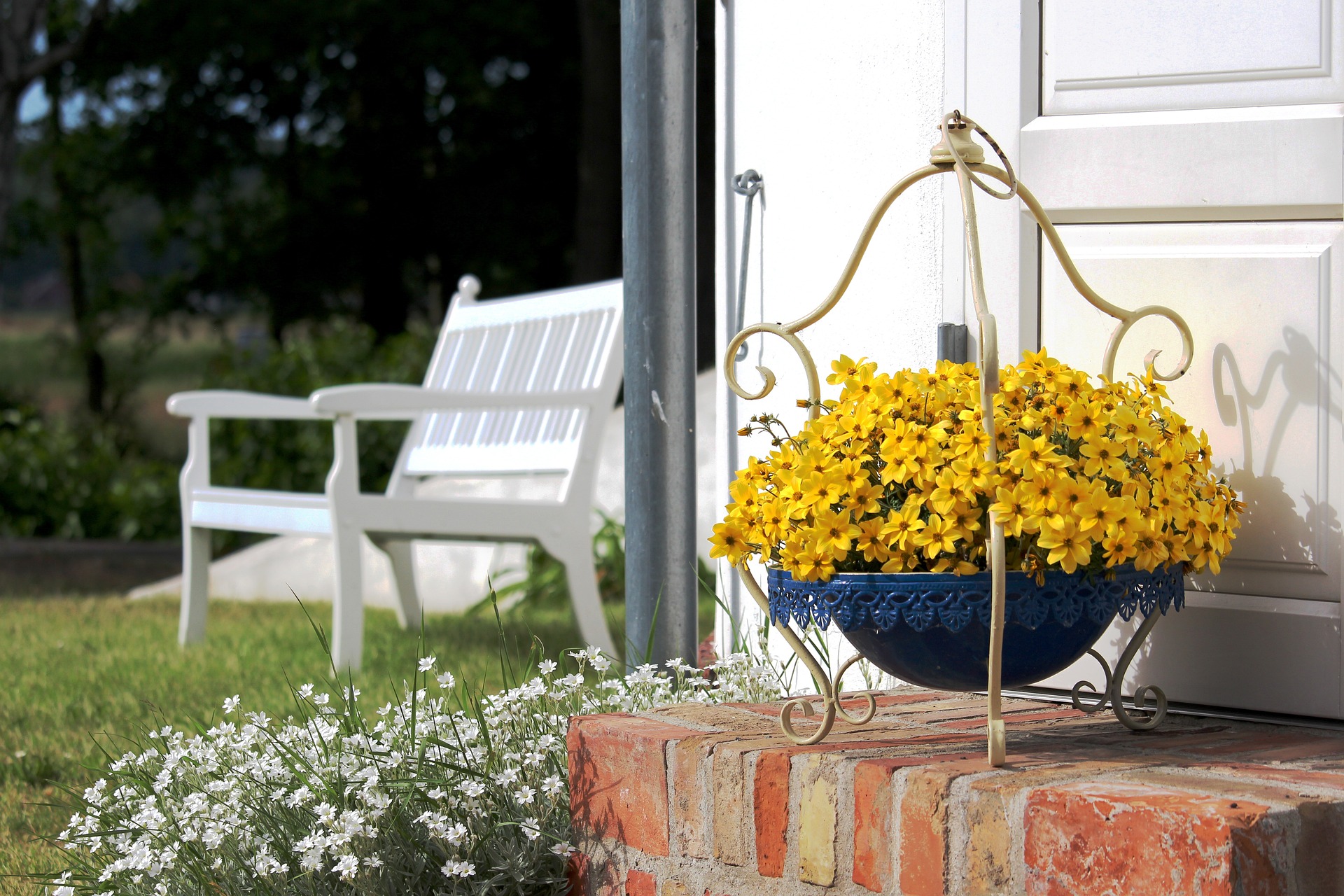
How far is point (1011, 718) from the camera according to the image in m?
1.95

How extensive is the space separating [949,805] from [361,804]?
3.13 ft

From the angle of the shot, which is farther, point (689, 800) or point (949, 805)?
point (689, 800)

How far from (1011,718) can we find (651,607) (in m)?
0.83

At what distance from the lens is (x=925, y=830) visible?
5.00ft

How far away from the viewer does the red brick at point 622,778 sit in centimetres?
183

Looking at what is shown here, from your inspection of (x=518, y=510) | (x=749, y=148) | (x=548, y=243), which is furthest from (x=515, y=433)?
(x=548, y=243)

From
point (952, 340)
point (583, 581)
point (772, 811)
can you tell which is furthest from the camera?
point (583, 581)

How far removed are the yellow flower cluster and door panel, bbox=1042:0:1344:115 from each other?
0.54 meters

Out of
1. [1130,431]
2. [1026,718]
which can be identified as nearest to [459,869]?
[1026,718]

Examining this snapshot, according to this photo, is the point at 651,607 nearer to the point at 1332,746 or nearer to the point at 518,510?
the point at 1332,746

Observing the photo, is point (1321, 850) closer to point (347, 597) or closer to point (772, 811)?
point (772, 811)

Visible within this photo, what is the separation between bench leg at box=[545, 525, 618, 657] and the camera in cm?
401

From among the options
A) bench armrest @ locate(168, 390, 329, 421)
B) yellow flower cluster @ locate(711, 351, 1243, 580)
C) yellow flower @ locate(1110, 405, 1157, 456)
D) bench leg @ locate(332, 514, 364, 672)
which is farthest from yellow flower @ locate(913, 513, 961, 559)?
bench armrest @ locate(168, 390, 329, 421)

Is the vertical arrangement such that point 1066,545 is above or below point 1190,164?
below
